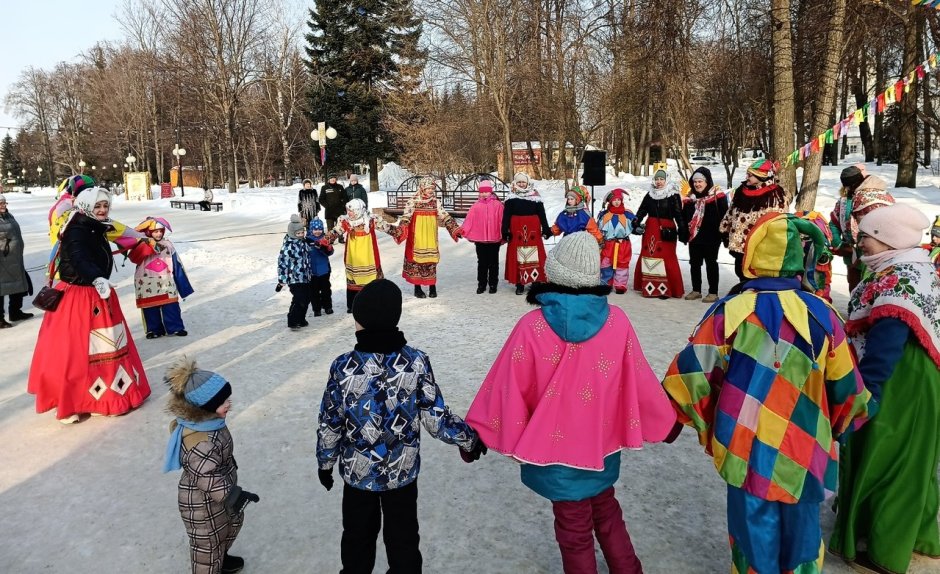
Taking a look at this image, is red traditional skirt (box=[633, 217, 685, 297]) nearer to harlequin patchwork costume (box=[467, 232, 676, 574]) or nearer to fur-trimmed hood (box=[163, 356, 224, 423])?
harlequin patchwork costume (box=[467, 232, 676, 574])

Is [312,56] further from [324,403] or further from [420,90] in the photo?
[324,403]

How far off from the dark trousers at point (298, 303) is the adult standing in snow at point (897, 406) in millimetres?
5943

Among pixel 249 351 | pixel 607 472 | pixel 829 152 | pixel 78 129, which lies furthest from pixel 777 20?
pixel 78 129

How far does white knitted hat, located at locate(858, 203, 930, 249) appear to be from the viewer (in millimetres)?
2666

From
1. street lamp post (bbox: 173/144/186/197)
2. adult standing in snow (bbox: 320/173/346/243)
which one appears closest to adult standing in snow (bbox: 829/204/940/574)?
adult standing in snow (bbox: 320/173/346/243)

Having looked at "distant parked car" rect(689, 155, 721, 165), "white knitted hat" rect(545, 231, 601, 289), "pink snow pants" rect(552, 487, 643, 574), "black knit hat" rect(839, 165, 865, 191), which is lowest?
"pink snow pants" rect(552, 487, 643, 574)

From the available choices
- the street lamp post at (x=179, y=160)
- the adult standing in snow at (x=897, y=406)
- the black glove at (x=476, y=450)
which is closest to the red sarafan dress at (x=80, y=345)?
the black glove at (x=476, y=450)

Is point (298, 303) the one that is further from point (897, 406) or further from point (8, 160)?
point (8, 160)

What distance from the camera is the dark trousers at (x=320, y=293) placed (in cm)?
793

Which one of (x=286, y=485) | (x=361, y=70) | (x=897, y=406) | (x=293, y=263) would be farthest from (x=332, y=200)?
(x=361, y=70)

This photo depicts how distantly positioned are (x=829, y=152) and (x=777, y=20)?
3018 centimetres

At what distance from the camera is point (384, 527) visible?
8.41 ft

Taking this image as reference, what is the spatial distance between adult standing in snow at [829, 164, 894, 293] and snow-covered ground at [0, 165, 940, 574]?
1.72m

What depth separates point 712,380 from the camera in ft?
8.10
